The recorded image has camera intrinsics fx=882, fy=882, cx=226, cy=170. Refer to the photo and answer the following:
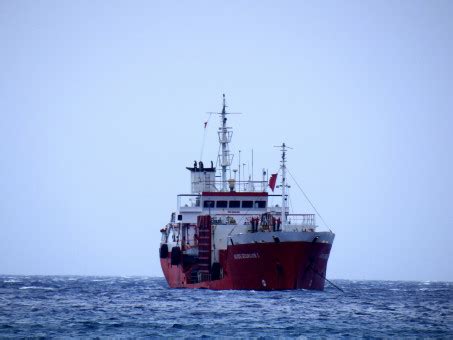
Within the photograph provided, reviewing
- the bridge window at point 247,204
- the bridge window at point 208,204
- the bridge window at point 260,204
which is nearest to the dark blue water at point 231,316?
the bridge window at point 247,204


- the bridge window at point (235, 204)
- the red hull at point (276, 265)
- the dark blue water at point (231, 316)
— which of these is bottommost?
the dark blue water at point (231, 316)

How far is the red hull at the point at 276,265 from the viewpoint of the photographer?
60375 mm

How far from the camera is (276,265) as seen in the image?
61188mm

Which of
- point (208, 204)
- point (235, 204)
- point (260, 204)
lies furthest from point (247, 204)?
point (208, 204)

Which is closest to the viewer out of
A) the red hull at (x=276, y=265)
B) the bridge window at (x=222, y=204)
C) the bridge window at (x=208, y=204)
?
the red hull at (x=276, y=265)

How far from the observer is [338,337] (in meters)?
38.1

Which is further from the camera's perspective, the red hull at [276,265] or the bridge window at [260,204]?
the bridge window at [260,204]

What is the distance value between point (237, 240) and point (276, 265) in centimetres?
A: 441

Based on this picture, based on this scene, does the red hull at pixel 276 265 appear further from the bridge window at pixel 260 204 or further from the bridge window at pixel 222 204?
the bridge window at pixel 260 204

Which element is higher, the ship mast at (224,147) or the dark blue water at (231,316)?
the ship mast at (224,147)

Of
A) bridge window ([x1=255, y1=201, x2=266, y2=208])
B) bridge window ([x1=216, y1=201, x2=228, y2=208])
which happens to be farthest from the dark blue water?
bridge window ([x1=255, y1=201, x2=266, y2=208])

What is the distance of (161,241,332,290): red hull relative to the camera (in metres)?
60.4

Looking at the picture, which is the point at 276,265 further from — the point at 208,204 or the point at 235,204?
the point at 208,204

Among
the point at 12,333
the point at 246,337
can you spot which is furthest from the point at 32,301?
the point at 246,337
